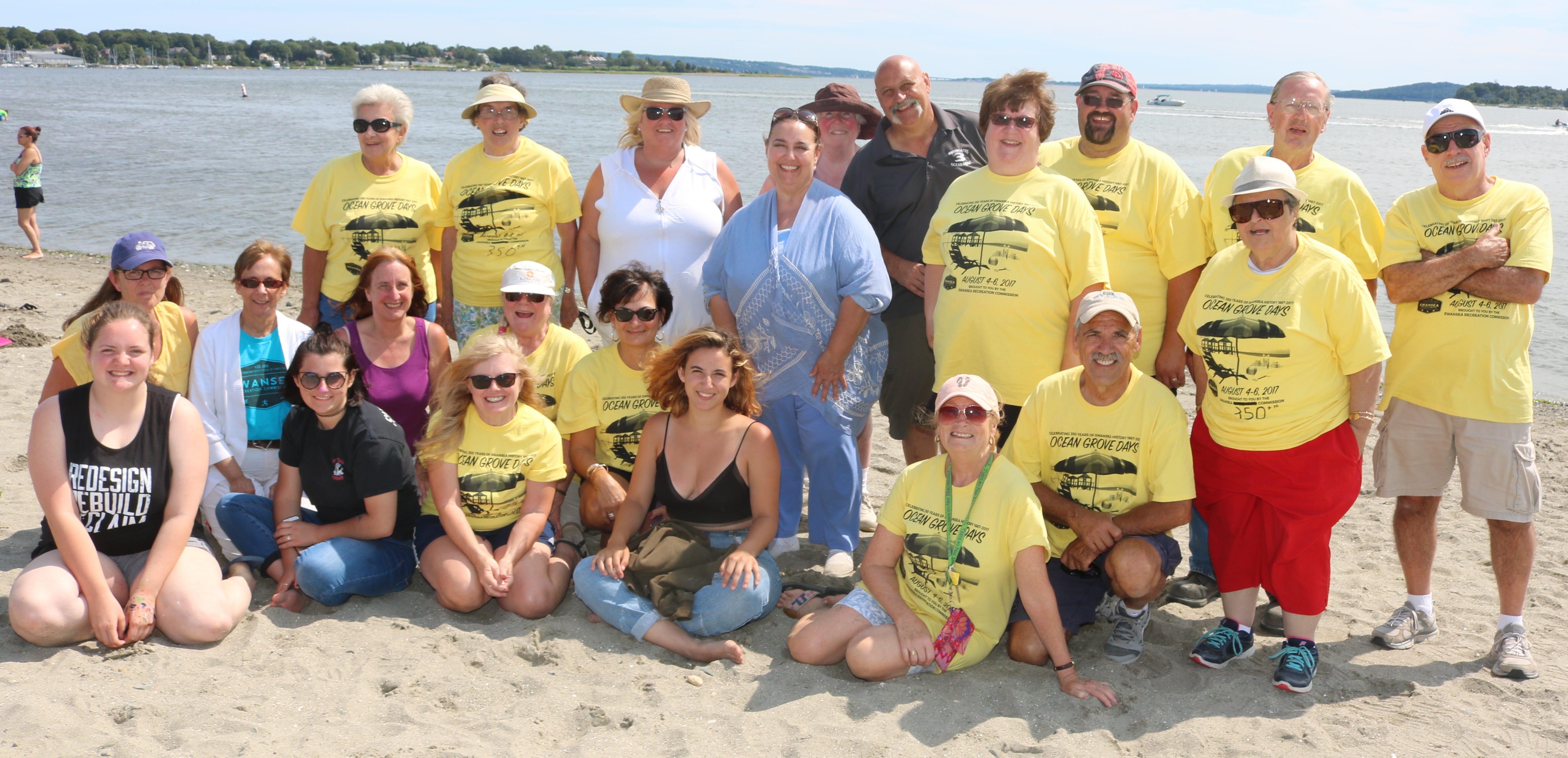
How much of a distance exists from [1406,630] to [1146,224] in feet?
6.85

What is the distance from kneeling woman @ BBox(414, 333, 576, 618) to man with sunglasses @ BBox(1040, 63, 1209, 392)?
2662 mm

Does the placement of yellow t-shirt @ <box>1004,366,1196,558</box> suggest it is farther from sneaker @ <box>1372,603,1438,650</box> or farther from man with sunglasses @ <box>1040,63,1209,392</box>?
sneaker @ <box>1372,603,1438,650</box>

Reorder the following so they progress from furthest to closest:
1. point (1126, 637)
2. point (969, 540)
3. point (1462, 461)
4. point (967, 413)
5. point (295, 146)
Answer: point (295, 146)
point (1462, 461)
point (1126, 637)
point (969, 540)
point (967, 413)

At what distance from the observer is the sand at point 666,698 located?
11.3 feet

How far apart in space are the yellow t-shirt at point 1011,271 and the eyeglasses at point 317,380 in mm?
2570

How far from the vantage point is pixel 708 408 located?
4461 millimetres

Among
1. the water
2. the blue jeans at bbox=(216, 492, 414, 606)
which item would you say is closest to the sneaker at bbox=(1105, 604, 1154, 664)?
the blue jeans at bbox=(216, 492, 414, 606)

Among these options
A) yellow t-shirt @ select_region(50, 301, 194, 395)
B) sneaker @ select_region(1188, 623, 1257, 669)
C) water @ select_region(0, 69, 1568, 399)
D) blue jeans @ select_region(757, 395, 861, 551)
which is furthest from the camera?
water @ select_region(0, 69, 1568, 399)

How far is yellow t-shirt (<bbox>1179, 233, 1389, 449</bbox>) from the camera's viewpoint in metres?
3.79

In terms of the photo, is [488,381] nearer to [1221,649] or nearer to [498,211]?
[498,211]

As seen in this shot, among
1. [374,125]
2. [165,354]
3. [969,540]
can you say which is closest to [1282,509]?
[969,540]

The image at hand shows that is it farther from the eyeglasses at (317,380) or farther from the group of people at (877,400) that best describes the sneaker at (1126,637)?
the eyeglasses at (317,380)

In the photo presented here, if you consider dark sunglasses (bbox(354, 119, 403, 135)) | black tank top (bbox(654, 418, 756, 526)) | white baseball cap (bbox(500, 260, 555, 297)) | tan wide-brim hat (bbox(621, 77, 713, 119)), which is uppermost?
tan wide-brim hat (bbox(621, 77, 713, 119))

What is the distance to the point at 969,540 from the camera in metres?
3.88
